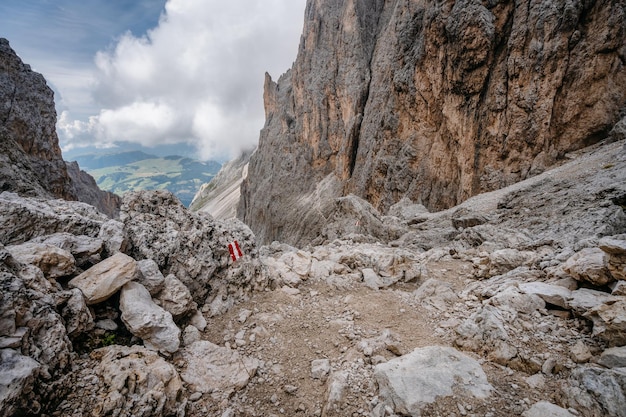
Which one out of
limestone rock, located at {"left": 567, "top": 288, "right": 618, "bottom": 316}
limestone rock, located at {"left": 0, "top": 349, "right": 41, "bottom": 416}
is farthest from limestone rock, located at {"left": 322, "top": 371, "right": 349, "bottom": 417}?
limestone rock, located at {"left": 567, "top": 288, "right": 618, "bottom": 316}

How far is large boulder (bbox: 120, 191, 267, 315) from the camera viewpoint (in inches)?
321

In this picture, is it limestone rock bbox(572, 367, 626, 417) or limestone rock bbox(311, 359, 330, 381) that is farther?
limestone rock bbox(311, 359, 330, 381)

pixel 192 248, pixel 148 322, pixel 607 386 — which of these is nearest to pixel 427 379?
pixel 607 386

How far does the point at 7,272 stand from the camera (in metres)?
4.71

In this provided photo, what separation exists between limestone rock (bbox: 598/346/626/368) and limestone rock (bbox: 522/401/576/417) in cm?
128

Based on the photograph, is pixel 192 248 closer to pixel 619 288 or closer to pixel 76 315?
pixel 76 315

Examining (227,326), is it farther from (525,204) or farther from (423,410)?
(525,204)

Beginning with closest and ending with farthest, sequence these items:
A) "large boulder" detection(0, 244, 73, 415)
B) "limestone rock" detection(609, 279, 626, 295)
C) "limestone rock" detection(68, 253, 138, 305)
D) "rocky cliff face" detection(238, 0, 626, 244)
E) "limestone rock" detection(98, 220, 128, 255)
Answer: "large boulder" detection(0, 244, 73, 415) → "limestone rock" detection(609, 279, 626, 295) → "limestone rock" detection(68, 253, 138, 305) → "limestone rock" detection(98, 220, 128, 255) → "rocky cliff face" detection(238, 0, 626, 244)

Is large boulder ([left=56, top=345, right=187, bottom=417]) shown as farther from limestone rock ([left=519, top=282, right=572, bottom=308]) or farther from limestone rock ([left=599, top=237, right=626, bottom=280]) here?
limestone rock ([left=599, top=237, right=626, bottom=280])

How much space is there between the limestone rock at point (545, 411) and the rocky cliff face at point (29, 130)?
139 feet

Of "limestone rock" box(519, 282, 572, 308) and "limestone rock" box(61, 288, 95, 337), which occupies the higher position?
"limestone rock" box(61, 288, 95, 337)

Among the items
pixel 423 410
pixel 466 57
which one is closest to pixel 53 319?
pixel 423 410

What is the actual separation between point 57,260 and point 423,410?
7.34m

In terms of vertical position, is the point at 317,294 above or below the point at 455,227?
above
